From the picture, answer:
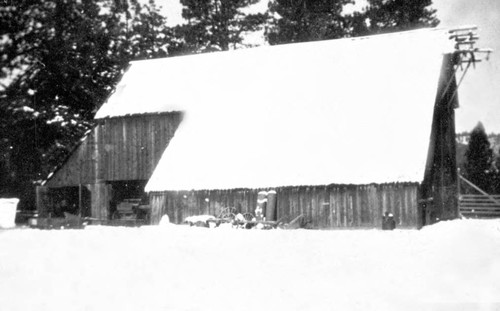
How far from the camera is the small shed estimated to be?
1094 inches

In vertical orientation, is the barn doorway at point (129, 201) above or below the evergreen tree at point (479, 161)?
below

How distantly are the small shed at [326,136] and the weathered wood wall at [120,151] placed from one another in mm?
1599

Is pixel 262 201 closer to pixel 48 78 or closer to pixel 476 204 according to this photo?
pixel 476 204

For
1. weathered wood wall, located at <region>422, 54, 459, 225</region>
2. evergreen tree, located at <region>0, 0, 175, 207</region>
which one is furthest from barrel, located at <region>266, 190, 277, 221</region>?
evergreen tree, located at <region>0, 0, 175, 207</region>

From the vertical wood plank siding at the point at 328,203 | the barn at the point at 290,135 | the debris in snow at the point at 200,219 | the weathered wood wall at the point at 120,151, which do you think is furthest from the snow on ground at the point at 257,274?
the weathered wood wall at the point at 120,151

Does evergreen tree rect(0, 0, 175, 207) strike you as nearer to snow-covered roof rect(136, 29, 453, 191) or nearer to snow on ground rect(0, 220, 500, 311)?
snow-covered roof rect(136, 29, 453, 191)

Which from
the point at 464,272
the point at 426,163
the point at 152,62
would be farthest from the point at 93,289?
the point at 152,62

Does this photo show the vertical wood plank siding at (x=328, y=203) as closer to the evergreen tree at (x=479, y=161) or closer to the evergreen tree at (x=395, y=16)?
the evergreen tree at (x=395, y=16)

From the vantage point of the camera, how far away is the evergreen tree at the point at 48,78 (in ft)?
149

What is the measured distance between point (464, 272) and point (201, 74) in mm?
27105

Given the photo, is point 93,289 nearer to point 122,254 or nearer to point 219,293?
point 219,293

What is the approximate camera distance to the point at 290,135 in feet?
101

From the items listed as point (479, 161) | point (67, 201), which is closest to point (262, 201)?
point (67, 201)

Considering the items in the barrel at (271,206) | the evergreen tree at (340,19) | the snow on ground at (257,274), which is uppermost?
the evergreen tree at (340,19)
